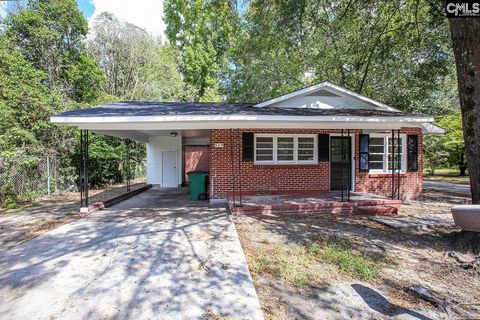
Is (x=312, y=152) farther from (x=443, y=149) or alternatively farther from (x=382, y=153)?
(x=443, y=149)

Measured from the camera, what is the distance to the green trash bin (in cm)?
949

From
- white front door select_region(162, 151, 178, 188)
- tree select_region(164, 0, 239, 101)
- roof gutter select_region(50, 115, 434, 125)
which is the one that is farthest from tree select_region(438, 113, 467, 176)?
white front door select_region(162, 151, 178, 188)

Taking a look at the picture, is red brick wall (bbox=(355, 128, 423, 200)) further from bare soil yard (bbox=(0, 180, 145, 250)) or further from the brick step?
bare soil yard (bbox=(0, 180, 145, 250))

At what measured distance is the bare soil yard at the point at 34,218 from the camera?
548 cm

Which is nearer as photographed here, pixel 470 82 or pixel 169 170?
pixel 470 82

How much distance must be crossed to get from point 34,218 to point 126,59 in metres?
15.9

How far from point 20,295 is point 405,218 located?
8.06m

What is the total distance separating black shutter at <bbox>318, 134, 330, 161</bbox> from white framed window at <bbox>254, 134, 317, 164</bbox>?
0.18 metres

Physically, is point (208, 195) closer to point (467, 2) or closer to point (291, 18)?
point (291, 18)

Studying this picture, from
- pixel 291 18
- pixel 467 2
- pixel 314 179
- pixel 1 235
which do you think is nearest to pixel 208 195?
pixel 314 179

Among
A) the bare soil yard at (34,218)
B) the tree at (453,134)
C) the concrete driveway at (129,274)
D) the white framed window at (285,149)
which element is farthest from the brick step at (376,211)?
the tree at (453,134)

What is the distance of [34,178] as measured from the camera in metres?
9.93

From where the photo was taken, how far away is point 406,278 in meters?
3.66

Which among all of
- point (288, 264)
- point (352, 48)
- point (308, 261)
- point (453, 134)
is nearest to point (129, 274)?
point (288, 264)
